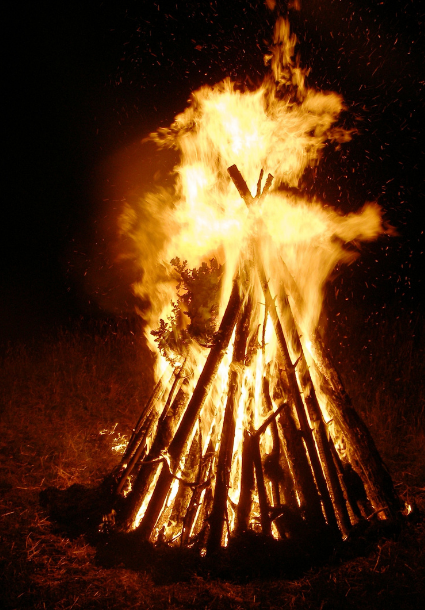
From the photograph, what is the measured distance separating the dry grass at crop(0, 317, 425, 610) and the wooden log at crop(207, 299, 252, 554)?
242 millimetres

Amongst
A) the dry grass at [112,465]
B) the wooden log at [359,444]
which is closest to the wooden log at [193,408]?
the dry grass at [112,465]

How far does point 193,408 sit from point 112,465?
4.11 ft

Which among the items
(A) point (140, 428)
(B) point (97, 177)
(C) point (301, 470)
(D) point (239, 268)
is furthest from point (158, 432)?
(B) point (97, 177)

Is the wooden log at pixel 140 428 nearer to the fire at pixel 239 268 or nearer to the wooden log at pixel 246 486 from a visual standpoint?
the fire at pixel 239 268

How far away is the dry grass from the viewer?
2359 millimetres

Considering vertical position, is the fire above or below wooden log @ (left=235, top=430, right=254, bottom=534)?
above

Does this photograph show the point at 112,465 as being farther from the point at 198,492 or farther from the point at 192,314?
the point at 192,314

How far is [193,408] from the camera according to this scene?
9.33 feet

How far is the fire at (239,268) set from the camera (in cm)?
278

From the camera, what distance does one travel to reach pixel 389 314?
26.2 feet

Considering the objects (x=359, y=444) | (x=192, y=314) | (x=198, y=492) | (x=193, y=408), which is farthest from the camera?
(x=192, y=314)

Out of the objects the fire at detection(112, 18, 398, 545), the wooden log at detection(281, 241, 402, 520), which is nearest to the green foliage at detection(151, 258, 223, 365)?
the fire at detection(112, 18, 398, 545)

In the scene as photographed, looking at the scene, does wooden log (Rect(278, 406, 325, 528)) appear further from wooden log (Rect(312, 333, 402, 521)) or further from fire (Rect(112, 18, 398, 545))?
wooden log (Rect(312, 333, 402, 521))

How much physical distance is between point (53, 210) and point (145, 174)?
3.17 metres
